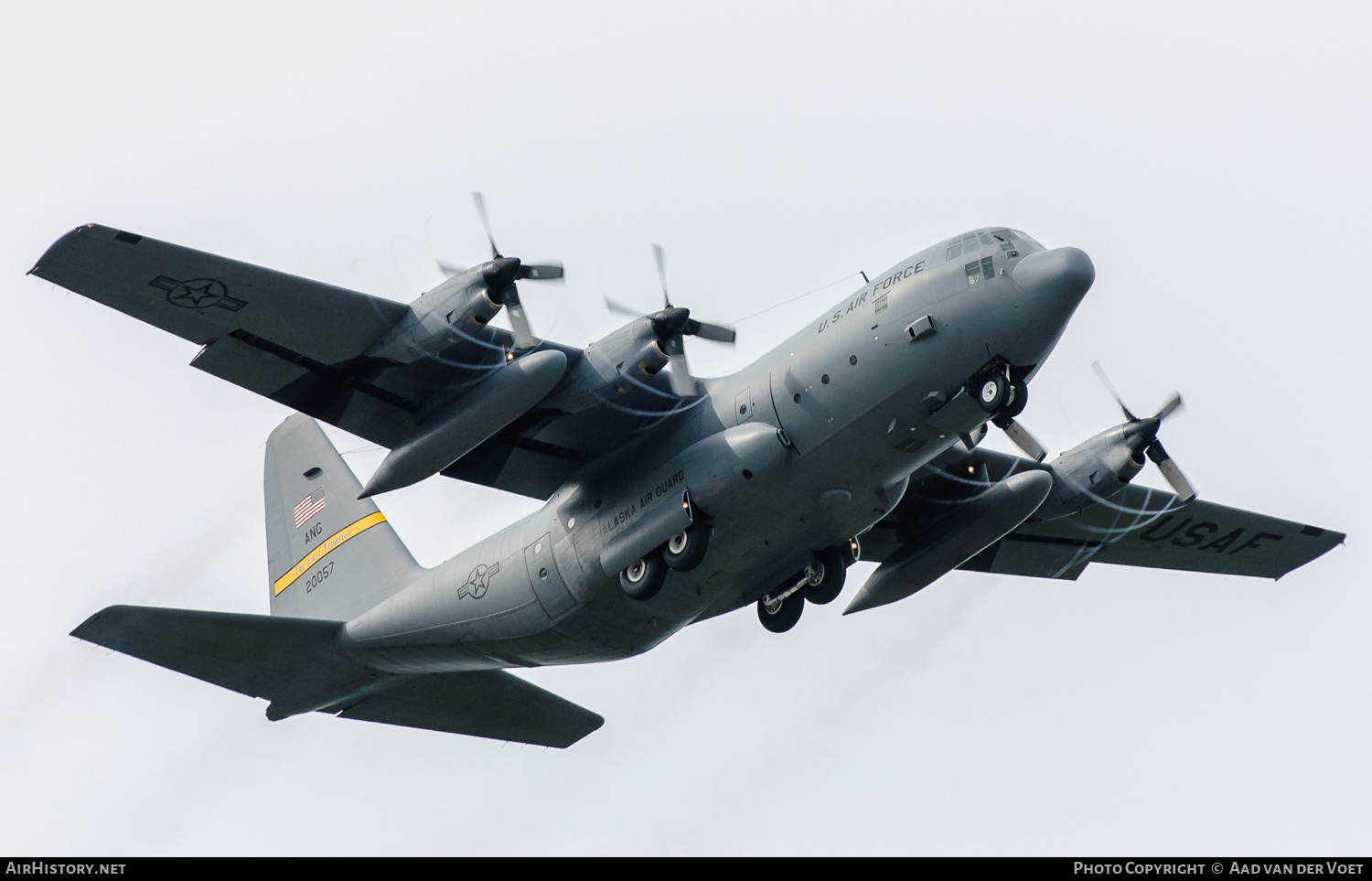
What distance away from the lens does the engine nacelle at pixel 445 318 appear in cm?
1761

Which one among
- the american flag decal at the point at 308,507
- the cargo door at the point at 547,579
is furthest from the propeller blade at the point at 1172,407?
the american flag decal at the point at 308,507

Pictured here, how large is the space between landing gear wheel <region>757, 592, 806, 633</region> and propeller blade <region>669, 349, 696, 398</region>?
3392 mm

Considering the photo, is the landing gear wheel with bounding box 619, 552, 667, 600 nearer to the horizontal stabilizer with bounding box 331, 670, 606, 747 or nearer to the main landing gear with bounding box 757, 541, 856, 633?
the main landing gear with bounding box 757, 541, 856, 633

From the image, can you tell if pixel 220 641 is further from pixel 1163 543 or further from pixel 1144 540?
pixel 1163 543

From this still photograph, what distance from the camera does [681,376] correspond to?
18.5 metres

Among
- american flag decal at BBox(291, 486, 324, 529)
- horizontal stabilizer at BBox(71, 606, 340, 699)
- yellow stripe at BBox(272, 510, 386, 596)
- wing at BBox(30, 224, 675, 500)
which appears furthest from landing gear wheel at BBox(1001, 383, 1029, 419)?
american flag decal at BBox(291, 486, 324, 529)

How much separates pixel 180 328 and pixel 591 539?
576cm

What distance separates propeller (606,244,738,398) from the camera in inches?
713

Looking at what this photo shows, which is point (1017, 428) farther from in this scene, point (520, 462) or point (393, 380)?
point (393, 380)

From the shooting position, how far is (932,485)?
22.1m

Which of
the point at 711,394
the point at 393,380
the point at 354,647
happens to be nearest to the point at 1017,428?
the point at 711,394

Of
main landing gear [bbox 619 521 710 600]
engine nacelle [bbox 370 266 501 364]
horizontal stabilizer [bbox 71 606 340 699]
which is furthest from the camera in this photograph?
horizontal stabilizer [bbox 71 606 340 699]

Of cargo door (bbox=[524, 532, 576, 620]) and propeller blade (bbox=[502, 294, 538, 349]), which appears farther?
cargo door (bbox=[524, 532, 576, 620])
